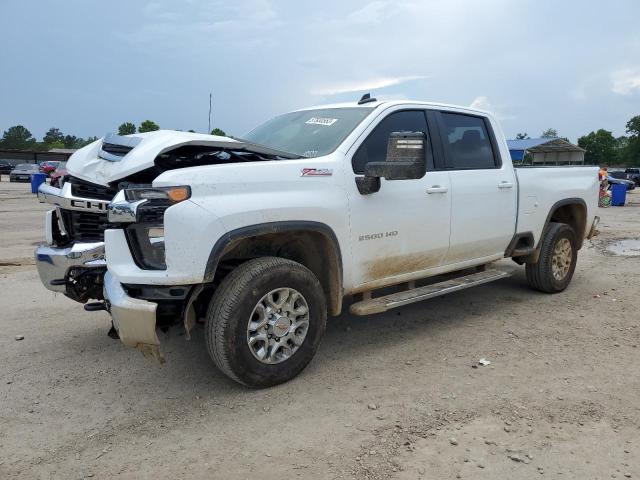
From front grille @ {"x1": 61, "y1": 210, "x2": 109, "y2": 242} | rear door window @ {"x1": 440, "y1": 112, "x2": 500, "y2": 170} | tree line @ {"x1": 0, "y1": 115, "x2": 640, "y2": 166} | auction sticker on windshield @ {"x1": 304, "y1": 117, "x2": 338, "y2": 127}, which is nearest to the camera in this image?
front grille @ {"x1": 61, "y1": 210, "x2": 109, "y2": 242}

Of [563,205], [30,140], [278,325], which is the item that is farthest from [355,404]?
[30,140]

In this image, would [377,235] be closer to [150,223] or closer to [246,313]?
[246,313]

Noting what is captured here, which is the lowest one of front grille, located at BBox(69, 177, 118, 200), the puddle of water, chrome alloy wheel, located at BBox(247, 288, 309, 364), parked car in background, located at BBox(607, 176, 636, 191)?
the puddle of water

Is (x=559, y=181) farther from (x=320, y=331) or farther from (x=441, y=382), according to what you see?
(x=320, y=331)

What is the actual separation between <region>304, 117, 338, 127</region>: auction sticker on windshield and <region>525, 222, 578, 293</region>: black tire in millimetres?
2918

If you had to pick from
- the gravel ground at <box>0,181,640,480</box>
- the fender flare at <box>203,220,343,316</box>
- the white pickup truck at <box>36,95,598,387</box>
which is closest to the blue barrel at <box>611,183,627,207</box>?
the gravel ground at <box>0,181,640,480</box>

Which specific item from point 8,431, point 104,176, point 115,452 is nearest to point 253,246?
point 104,176

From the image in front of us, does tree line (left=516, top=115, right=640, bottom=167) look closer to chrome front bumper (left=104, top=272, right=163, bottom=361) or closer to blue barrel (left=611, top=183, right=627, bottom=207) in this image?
blue barrel (left=611, top=183, right=627, bottom=207)

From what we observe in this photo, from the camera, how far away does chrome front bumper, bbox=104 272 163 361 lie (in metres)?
3.18

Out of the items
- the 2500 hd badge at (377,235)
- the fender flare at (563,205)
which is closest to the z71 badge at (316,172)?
the 2500 hd badge at (377,235)

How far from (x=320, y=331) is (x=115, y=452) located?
1.51 metres

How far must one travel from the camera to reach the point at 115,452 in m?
2.98

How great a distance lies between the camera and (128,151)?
13.5 feet

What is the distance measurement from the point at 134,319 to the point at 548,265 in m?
4.61
